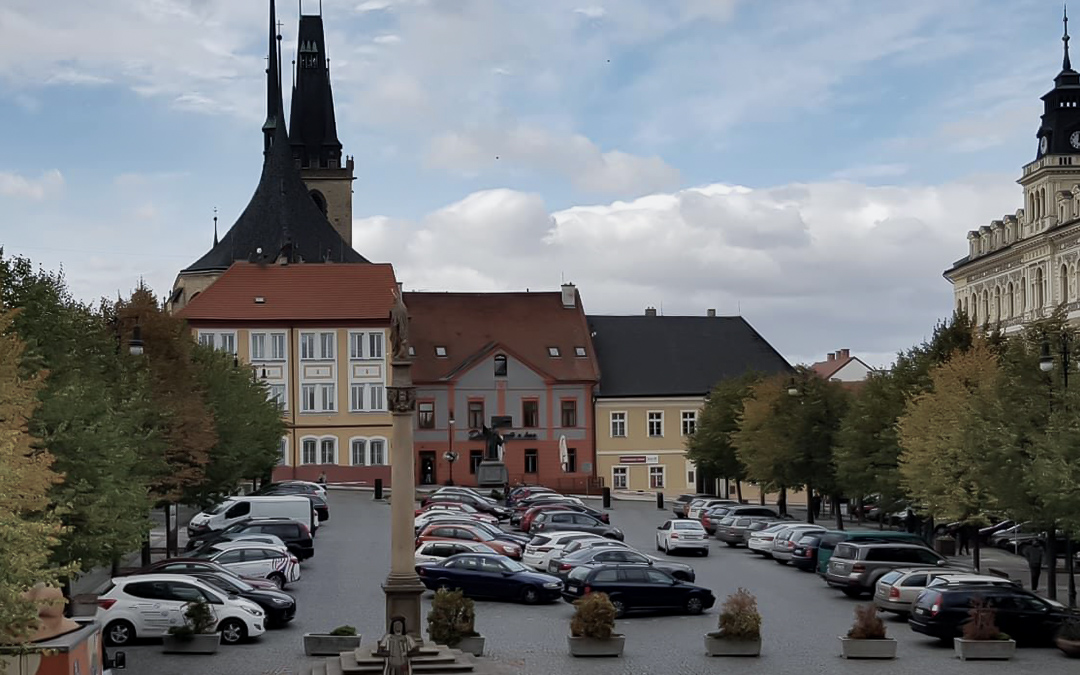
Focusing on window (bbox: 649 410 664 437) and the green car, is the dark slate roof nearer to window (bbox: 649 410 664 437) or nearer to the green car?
window (bbox: 649 410 664 437)

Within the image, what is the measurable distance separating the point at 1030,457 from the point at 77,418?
2243 cm

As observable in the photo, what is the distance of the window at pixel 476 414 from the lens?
3738 inches

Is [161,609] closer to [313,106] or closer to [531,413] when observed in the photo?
[531,413]

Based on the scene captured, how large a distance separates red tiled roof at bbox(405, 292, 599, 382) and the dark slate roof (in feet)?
6.35

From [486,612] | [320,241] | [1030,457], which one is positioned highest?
[320,241]

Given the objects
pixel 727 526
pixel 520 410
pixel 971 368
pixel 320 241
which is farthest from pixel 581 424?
pixel 971 368

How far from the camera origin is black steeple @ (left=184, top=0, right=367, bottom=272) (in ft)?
373

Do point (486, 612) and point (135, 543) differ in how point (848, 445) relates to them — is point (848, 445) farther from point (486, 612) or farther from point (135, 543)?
point (135, 543)

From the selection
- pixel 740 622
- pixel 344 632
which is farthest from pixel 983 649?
pixel 344 632

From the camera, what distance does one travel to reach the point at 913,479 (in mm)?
47812

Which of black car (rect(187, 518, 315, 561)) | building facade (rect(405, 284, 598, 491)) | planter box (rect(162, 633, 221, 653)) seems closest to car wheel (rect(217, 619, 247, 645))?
planter box (rect(162, 633, 221, 653))

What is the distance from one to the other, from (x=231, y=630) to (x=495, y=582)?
28.6 ft

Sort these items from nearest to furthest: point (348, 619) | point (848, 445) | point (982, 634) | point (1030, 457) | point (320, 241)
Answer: point (982, 634)
point (348, 619)
point (1030, 457)
point (848, 445)
point (320, 241)

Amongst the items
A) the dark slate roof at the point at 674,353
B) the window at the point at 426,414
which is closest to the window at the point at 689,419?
the dark slate roof at the point at 674,353
